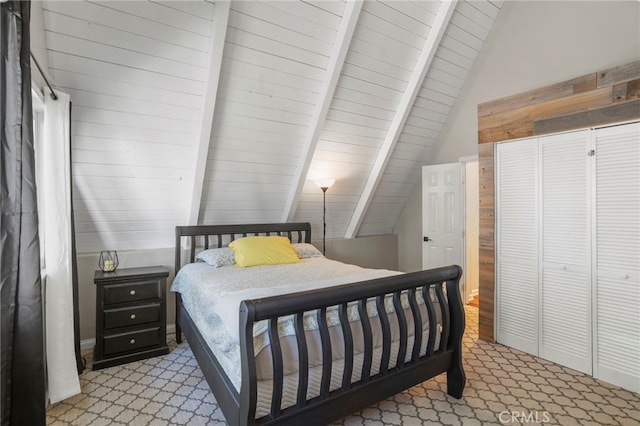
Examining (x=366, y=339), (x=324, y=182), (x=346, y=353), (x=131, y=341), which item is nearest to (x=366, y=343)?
(x=366, y=339)

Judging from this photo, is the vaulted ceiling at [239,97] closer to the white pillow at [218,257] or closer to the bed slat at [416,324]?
the white pillow at [218,257]

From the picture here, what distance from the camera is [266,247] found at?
3365 mm

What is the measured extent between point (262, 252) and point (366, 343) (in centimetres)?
175

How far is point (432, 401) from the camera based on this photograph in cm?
222

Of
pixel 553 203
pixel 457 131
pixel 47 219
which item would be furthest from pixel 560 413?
pixel 47 219

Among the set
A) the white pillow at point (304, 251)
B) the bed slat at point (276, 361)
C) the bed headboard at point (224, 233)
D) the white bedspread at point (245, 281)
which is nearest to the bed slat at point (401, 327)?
the white bedspread at point (245, 281)

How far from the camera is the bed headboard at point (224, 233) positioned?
3.36 m

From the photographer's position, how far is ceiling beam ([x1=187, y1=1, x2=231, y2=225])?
7.60 ft

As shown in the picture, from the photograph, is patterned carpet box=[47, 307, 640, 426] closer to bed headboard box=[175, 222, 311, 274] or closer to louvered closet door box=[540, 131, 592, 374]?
louvered closet door box=[540, 131, 592, 374]

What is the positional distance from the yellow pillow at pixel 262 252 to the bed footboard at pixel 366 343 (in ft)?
4.93

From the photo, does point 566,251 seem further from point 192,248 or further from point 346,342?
point 192,248

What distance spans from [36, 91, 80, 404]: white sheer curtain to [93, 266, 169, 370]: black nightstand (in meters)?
0.49

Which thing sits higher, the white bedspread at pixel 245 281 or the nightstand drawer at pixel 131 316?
the white bedspread at pixel 245 281

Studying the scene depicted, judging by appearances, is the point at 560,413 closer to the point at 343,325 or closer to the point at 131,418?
the point at 343,325
